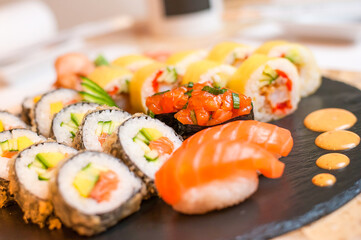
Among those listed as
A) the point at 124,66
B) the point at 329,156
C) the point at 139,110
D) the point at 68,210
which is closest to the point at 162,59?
the point at 124,66

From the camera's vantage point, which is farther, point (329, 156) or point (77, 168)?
point (329, 156)

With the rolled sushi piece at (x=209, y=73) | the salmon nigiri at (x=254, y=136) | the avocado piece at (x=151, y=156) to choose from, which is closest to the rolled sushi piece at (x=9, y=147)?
the avocado piece at (x=151, y=156)

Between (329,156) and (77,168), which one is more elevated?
(77,168)

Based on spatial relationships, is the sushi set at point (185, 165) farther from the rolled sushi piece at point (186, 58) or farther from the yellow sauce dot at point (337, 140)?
the rolled sushi piece at point (186, 58)

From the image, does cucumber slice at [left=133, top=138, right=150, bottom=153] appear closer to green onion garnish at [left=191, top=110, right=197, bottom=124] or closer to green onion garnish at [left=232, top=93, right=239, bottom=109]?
green onion garnish at [left=191, top=110, right=197, bottom=124]

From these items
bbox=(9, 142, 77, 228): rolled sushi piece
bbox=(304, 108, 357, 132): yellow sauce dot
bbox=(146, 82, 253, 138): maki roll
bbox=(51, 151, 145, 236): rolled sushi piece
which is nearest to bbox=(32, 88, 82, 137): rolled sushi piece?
bbox=(9, 142, 77, 228): rolled sushi piece

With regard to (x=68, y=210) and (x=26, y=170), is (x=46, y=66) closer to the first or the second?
(x=26, y=170)

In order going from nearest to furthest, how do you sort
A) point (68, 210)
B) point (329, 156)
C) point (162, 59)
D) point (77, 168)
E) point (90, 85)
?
point (68, 210) < point (77, 168) < point (329, 156) < point (90, 85) < point (162, 59)
